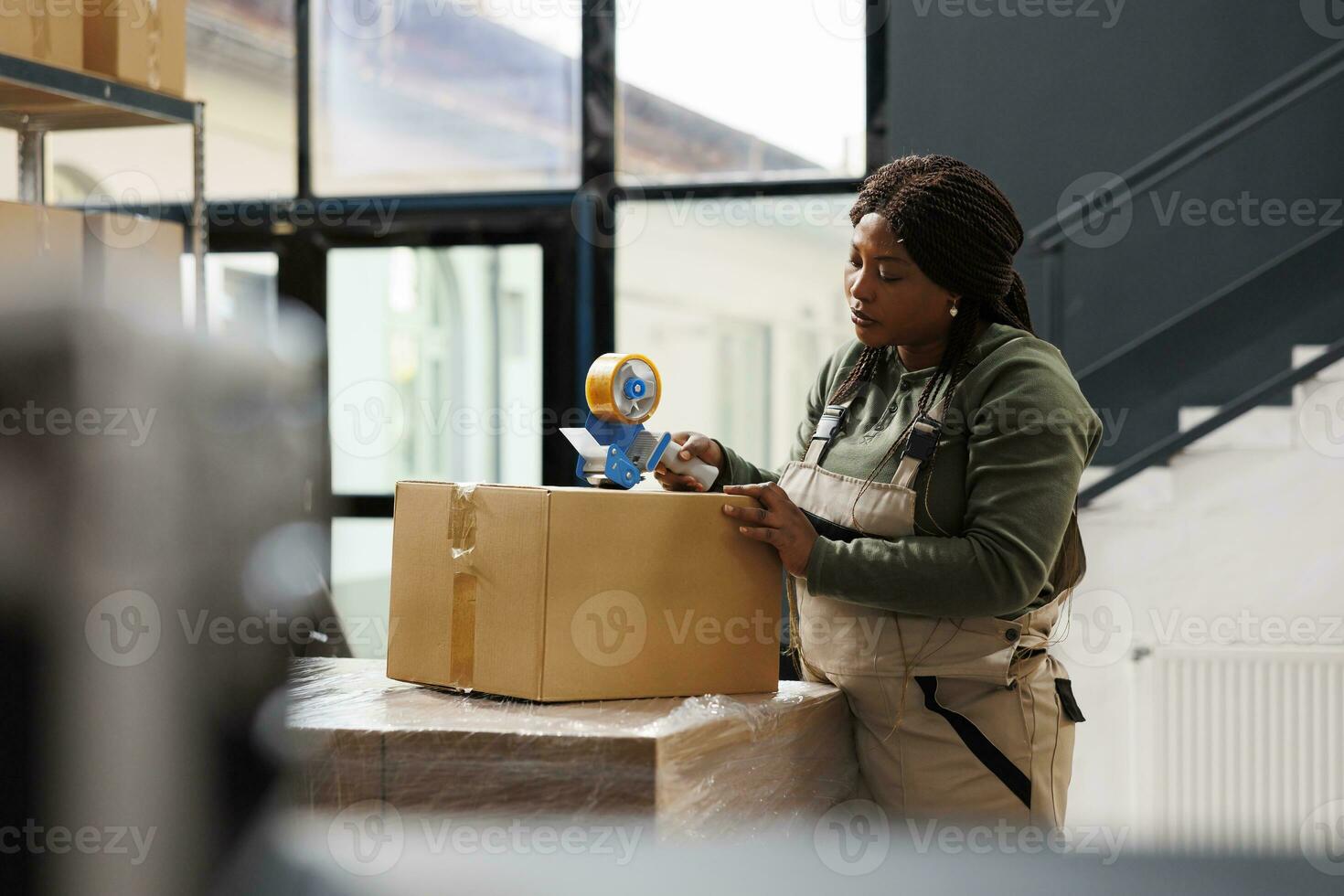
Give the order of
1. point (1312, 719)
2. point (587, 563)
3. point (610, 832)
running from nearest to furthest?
point (610, 832)
point (587, 563)
point (1312, 719)

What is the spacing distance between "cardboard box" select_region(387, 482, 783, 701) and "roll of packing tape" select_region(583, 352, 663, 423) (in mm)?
113

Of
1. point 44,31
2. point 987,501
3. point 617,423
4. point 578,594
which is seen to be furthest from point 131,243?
point 987,501

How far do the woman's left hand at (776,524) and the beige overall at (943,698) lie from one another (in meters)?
0.11

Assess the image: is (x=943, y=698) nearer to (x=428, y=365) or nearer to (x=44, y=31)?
(x=44, y=31)

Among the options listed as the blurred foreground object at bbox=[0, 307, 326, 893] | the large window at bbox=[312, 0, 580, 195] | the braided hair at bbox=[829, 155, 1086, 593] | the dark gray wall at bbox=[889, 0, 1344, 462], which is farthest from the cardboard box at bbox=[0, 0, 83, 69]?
the dark gray wall at bbox=[889, 0, 1344, 462]

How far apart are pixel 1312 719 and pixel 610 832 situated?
3186mm

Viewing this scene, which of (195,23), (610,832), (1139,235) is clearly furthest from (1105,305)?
(610,832)

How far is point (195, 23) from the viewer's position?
4.06 meters

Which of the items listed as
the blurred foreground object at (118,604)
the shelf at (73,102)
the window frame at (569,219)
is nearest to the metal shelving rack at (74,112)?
the shelf at (73,102)

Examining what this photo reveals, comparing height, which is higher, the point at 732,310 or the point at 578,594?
the point at 732,310

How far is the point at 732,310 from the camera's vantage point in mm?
3773

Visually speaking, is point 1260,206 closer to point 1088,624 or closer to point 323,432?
point 1088,624

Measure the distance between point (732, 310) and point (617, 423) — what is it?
2.40m

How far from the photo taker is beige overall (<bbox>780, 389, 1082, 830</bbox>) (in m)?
1.43
